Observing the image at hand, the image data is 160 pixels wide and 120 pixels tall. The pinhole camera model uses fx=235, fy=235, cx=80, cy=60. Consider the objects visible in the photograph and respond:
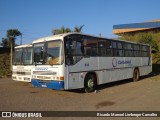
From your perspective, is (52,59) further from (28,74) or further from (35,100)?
(28,74)

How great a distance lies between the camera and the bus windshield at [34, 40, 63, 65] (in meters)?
10.9

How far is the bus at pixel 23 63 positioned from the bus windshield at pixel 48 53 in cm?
248

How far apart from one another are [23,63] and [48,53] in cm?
417

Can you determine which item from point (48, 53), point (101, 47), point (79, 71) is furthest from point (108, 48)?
point (48, 53)

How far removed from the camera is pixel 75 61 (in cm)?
1144

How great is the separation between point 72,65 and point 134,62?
7995mm

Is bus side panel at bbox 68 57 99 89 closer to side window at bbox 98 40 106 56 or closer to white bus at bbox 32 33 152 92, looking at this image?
white bus at bbox 32 33 152 92

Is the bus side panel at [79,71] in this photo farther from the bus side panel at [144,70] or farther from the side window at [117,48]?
the bus side panel at [144,70]

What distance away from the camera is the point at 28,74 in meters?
14.3

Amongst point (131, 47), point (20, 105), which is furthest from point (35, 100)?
point (131, 47)

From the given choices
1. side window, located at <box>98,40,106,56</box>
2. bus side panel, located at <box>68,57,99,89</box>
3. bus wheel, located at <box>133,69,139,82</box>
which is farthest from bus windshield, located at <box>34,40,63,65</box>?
bus wheel, located at <box>133,69,139,82</box>

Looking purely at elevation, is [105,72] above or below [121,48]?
below

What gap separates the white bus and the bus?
2337mm

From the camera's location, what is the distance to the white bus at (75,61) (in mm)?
10906
